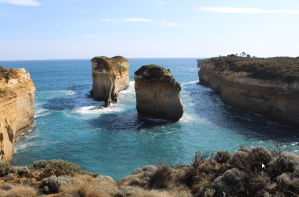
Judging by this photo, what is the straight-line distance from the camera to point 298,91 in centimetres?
2189

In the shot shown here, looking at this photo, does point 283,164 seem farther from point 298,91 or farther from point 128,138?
point 298,91

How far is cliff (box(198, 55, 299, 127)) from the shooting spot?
22391 mm

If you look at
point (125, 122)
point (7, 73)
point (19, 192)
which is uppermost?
point (7, 73)

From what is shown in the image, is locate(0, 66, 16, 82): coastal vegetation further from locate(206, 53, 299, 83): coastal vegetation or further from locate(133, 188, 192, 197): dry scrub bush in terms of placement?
locate(206, 53, 299, 83): coastal vegetation

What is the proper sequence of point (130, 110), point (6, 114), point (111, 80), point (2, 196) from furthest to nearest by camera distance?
1. point (111, 80)
2. point (130, 110)
3. point (6, 114)
4. point (2, 196)

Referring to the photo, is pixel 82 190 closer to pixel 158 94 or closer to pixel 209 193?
pixel 209 193

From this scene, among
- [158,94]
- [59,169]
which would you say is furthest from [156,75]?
[59,169]

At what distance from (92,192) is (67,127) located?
16571 mm

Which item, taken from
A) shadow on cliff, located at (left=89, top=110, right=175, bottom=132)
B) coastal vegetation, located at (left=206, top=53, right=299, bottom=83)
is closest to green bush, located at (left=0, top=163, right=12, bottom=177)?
shadow on cliff, located at (left=89, top=110, right=175, bottom=132)

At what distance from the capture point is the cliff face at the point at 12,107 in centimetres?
1389

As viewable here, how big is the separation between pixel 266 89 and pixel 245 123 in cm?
586

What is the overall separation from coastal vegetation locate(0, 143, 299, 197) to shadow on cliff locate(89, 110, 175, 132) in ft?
38.1

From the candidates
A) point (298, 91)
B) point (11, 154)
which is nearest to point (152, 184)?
point (11, 154)

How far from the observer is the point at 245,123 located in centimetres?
2325
